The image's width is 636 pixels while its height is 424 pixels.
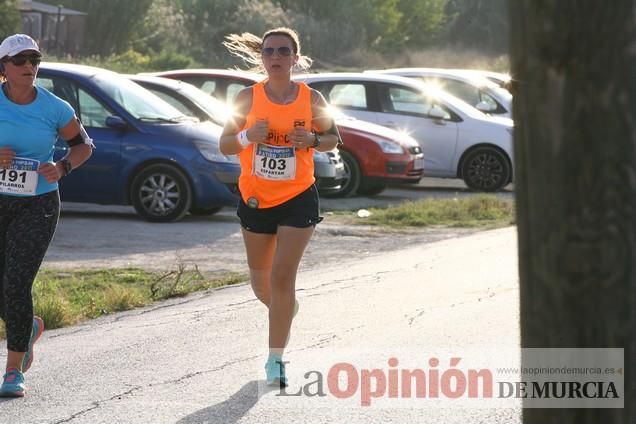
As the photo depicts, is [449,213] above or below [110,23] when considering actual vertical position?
below

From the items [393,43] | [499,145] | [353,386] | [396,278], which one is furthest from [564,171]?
[393,43]

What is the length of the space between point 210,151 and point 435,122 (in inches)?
232

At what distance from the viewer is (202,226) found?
15.5 meters

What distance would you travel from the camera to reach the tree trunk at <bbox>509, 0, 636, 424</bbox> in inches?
125

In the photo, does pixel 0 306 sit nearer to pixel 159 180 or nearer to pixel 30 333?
pixel 30 333

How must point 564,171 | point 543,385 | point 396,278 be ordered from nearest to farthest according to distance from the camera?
point 564,171 < point 543,385 < point 396,278

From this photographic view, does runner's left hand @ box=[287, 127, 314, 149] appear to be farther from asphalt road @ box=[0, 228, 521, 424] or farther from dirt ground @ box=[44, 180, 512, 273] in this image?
dirt ground @ box=[44, 180, 512, 273]

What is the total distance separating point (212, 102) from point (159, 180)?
214 cm

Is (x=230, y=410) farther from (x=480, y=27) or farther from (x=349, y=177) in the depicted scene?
(x=480, y=27)

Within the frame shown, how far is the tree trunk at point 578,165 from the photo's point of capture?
3.17 metres

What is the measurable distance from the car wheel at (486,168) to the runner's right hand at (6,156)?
1384cm

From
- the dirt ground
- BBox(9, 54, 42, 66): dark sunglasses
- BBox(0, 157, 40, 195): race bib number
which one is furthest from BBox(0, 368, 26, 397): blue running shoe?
the dirt ground

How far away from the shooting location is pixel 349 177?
19172 mm

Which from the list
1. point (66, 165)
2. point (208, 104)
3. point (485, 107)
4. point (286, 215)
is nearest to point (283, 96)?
point (286, 215)
